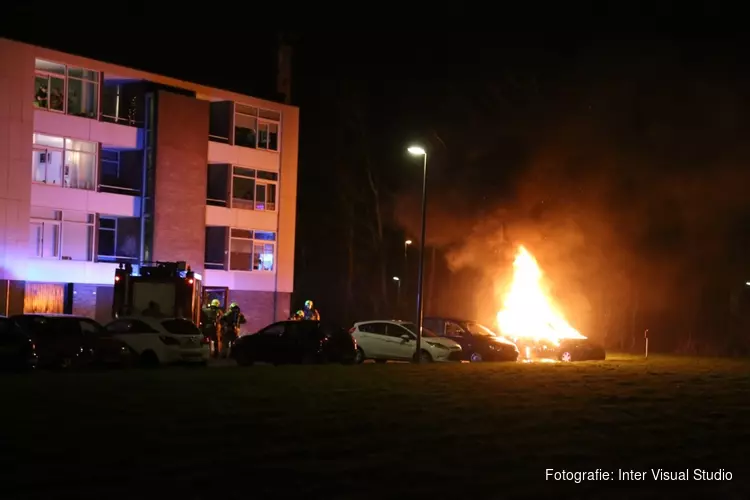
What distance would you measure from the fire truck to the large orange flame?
50.7 ft

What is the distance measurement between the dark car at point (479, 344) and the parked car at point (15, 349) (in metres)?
14.2

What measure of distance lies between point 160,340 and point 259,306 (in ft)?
70.0

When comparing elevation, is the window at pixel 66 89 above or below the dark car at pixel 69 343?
above

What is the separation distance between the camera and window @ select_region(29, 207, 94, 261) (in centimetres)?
3931

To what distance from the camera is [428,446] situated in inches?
456

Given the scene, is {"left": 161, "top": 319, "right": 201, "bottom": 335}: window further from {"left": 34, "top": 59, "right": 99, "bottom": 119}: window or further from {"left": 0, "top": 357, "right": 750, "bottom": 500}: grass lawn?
{"left": 34, "top": 59, "right": 99, "bottom": 119}: window

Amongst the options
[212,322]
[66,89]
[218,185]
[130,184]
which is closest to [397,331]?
[212,322]

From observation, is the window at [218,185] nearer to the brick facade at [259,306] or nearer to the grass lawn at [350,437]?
the brick facade at [259,306]

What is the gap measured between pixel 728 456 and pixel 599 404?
5.38 metres

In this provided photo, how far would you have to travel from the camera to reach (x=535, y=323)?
42.3m

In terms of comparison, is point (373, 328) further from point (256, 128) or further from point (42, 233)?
point (256, 128)

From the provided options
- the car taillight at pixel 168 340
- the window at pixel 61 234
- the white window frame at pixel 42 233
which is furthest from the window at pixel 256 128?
the car taillight at pixel 168 340

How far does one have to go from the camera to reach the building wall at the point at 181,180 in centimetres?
4228

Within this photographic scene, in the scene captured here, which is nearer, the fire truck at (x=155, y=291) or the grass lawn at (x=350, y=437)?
the grass lawn at (x=350, y=437)
